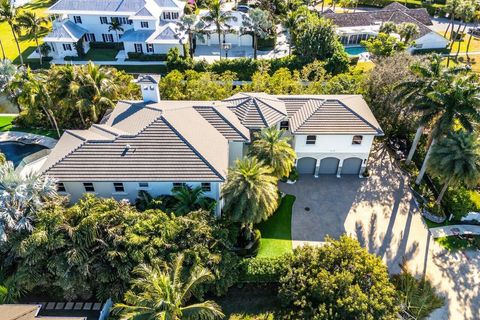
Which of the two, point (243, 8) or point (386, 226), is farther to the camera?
point (243, 8)

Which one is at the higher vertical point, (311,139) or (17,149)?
(311,139)

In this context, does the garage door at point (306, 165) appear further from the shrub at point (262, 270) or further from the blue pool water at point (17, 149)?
the blue pool water at point (17, 149)

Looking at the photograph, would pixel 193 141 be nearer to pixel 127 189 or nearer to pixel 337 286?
pixel 127 189

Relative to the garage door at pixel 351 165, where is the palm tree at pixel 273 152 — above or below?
above

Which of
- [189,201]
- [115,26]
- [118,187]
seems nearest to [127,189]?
[118,187]

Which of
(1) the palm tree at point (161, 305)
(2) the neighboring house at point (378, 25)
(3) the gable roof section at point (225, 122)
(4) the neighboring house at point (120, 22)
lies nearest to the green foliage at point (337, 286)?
(1) the palm tree at point (161, 305)

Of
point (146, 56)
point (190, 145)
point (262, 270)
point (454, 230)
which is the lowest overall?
point (454, 230)

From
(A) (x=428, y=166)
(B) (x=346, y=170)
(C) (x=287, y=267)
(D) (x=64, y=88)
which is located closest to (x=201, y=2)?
(D) (x=64, y=88)
